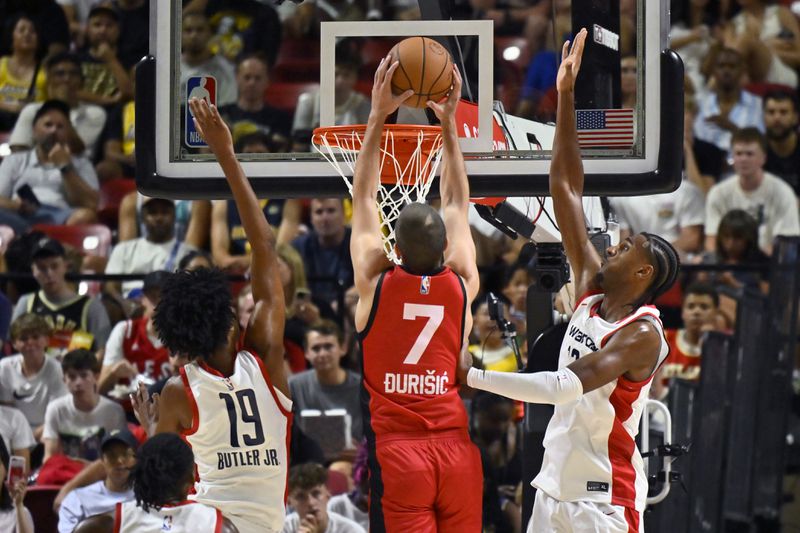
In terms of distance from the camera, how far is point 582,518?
5.07 m

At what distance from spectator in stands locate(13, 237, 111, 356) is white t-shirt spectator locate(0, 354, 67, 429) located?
0.38 m

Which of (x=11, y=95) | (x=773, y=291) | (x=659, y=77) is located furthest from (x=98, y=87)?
(x=659, y=77)

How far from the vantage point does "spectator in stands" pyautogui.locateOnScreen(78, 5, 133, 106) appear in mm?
11391

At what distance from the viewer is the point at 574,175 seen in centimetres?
534

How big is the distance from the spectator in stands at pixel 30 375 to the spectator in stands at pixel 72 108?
2529 millimetres

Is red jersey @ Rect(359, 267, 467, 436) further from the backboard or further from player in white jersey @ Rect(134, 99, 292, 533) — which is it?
the backboard

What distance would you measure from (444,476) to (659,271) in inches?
41.7

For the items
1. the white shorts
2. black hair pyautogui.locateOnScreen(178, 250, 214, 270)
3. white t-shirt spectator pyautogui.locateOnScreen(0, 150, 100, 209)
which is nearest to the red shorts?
the white shorts

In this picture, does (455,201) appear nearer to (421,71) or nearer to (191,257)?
(421,71)

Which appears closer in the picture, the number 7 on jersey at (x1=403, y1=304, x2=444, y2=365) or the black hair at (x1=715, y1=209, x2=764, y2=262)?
the number 7 on jersey at (x1=403, y1=304, x2=444, y2=365)

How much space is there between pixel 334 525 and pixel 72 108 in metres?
5.22

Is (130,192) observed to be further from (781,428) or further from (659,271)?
(659,271)

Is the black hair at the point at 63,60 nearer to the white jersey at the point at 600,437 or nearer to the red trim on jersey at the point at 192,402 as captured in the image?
the red trim on jersey at the point at 192,402

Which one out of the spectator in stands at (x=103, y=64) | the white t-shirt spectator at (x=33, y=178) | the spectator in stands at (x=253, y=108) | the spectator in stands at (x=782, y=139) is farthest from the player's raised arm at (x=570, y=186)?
the spectator in stands at (x=103, y=64)
